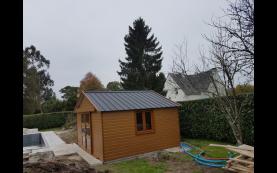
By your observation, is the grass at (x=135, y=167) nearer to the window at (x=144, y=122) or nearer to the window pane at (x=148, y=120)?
the window at (x=144, y=122)

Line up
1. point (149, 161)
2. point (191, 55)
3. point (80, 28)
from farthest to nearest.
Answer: point (80, 28), point (191, 55), point (149, 161)

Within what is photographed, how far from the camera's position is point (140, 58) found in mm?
27750

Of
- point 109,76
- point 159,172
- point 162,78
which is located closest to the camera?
point 159,172

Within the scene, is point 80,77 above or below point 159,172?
above

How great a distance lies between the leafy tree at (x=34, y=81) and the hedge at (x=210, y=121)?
62.8ft

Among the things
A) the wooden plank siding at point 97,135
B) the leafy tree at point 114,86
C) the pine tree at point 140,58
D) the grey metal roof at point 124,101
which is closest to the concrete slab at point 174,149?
the grey metal roof at point 124,101

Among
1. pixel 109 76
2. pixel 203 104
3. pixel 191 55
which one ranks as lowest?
pixel 203 104

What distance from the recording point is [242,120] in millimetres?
8969

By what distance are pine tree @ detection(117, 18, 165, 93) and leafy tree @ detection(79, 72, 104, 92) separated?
6.41 meters

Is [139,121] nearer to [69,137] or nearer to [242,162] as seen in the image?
[242,162]
